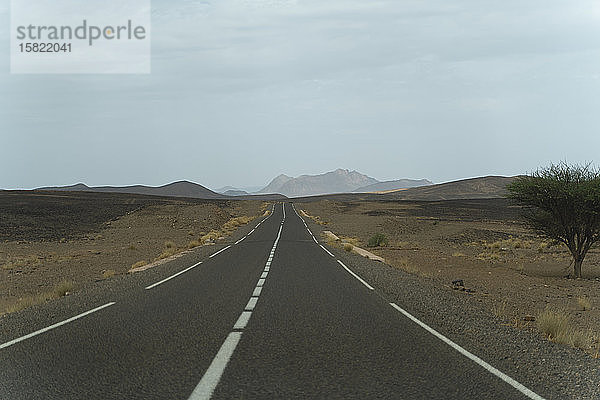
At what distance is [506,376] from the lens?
620 centimetres

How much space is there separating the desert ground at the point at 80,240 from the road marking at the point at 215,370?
7194mm

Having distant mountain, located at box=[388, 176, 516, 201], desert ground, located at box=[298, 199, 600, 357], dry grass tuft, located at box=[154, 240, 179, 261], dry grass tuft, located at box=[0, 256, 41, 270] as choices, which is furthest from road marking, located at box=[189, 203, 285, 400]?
distant mountain, located at box=[388, 176, 516, 201]

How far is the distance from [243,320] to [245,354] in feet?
7.98

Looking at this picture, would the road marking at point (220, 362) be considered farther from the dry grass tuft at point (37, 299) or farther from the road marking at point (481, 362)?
the dry grass tuft at point (37, 299)

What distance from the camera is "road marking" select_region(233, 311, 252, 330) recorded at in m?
8.88

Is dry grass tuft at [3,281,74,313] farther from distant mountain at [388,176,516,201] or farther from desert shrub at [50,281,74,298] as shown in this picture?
distant mountain at [388,176,516,201]

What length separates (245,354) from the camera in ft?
23.2

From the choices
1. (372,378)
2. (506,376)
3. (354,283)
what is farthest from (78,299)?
(506,376)

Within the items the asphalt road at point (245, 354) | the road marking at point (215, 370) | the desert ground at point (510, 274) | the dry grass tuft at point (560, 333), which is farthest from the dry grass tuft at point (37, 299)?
the dry grass tuft at point (560, 333)

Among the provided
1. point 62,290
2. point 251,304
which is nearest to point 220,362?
point 251,304

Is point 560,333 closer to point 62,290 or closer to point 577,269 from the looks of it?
point 62,290

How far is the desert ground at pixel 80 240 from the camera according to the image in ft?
67.7

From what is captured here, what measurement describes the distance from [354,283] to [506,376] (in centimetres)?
881

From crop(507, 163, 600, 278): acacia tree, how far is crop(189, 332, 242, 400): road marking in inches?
802
